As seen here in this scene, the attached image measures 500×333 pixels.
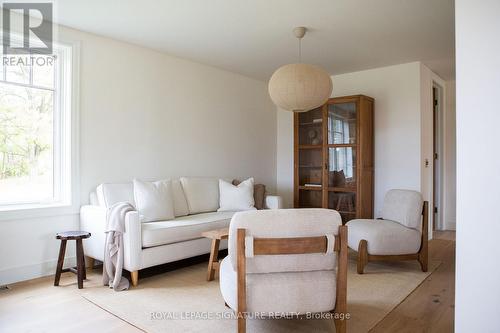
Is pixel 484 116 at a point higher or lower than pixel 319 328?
higher

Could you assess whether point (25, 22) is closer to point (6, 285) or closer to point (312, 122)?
point (6, 285)

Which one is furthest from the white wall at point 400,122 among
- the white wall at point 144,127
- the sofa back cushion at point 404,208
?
the white wall at point 144,127

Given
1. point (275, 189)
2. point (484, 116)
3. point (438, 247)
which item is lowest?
point (438, 247)

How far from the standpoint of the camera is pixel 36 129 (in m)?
3.38

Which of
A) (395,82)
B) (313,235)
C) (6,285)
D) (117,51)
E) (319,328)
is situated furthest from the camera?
(395,82)

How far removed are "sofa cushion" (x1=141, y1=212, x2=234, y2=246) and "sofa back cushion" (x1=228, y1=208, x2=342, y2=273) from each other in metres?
1.45

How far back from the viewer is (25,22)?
3.17 m

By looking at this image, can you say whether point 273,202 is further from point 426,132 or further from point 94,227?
point 426,132

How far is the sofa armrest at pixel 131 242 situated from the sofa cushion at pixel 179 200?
3.01 feet

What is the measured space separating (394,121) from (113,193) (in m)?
3.72

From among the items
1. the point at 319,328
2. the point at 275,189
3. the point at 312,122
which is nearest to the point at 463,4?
the point at 319,328

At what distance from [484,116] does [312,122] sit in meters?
3.62

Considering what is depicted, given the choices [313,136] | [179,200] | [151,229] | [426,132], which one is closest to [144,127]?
[179,200]

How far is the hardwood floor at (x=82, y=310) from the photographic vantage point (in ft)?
7.34
